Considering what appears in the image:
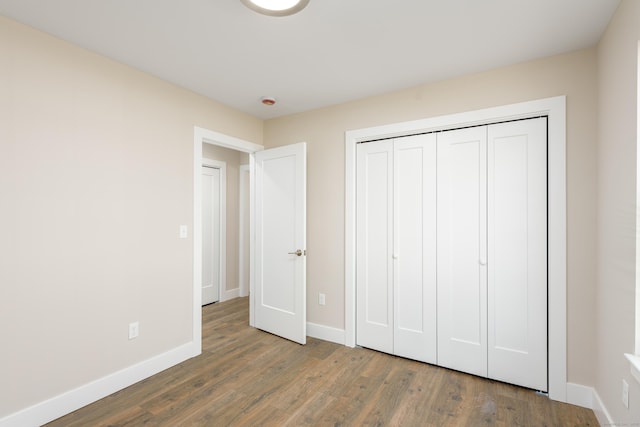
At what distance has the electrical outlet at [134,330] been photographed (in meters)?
2.43

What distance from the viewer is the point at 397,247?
2906 millimetres

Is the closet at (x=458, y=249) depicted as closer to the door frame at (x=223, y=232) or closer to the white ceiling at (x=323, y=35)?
the white ceiling at (x=323, y=35)

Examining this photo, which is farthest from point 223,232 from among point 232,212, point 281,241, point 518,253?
point 518,253

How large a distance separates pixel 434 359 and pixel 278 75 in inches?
109

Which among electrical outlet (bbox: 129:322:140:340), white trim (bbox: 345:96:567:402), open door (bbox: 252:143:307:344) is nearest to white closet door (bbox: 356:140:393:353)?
open door (bbox: 252:143:307:344)

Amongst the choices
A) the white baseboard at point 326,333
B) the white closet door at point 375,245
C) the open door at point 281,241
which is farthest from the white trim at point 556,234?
the open door at point 281,241

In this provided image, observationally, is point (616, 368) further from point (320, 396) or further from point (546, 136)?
point (320, 396)

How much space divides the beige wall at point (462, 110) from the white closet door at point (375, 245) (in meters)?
0.21

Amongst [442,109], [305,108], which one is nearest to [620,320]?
[442,109]

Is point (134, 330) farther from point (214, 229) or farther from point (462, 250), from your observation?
point (462, 250)

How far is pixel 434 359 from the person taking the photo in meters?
2.72

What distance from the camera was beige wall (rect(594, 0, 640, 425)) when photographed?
1.54m

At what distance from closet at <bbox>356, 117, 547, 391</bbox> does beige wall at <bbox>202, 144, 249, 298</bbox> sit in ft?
8.25

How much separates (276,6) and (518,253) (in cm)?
235
